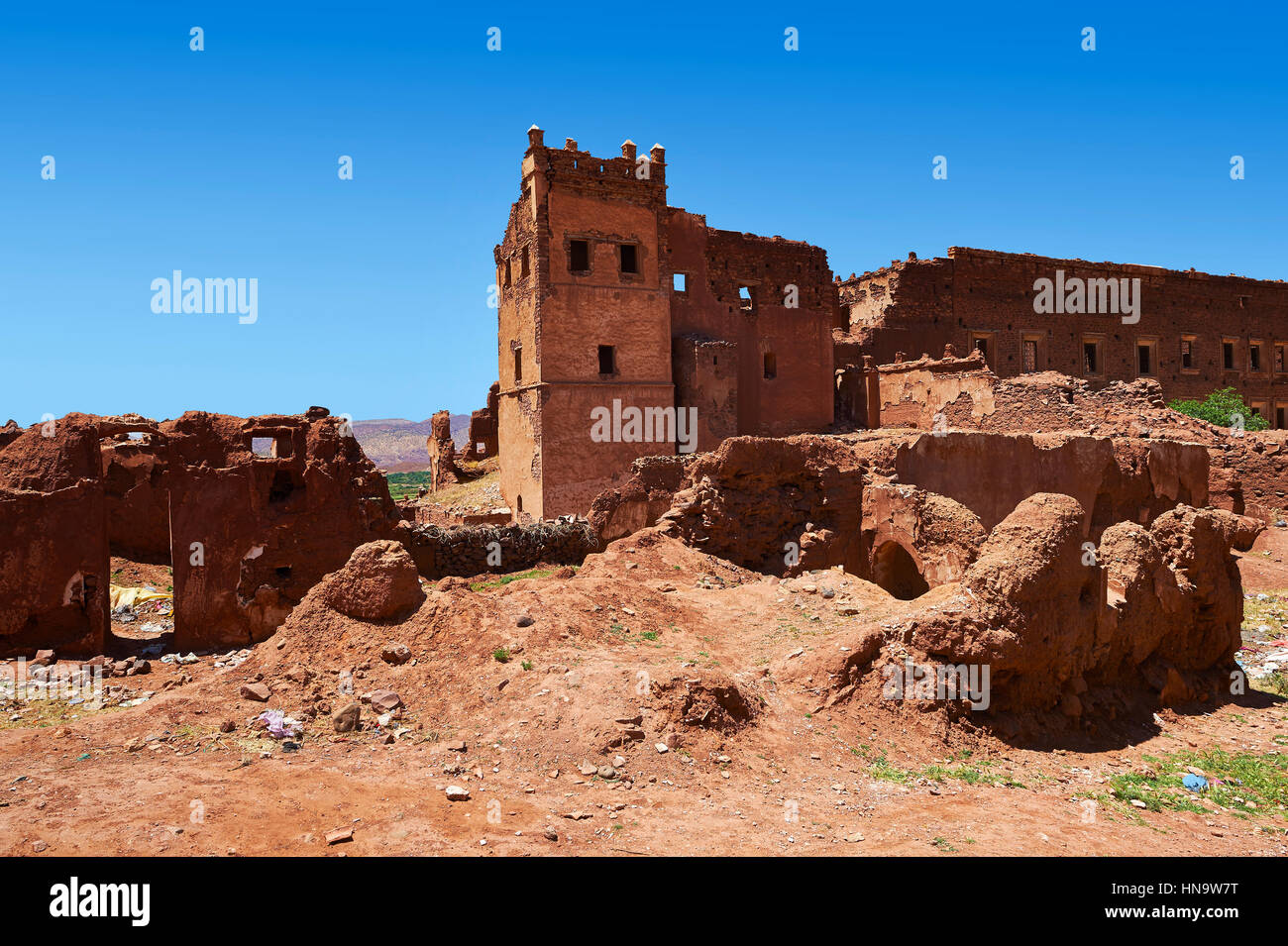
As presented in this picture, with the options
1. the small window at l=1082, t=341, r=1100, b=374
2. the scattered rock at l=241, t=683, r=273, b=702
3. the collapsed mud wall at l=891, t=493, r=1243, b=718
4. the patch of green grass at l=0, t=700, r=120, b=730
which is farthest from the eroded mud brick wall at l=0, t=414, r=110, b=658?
the small window at l=1082, t=341, r=1100, b=374

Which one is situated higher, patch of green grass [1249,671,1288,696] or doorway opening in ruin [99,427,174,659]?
doorway opening in ruin [99,427,174,659]

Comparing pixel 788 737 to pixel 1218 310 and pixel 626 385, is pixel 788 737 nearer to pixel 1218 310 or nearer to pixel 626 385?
pixel 626 385

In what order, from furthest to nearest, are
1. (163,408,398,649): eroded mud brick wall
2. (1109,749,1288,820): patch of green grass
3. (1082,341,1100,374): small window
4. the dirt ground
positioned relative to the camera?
1. (1082,341,1100,374): small window
2. (163,408,398,649): eroded mud brick wall
3. (1109,749,1288,820): patch of green grass
4. the dirt ground

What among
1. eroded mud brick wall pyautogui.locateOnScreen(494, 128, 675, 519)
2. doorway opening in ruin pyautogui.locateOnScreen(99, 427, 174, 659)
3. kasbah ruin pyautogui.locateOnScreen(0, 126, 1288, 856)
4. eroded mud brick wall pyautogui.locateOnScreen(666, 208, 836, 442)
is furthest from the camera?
eroded mud brick wall pyautogui.locateOnScreen(666, 208, 836, 442)

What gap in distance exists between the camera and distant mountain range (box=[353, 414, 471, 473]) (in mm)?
144125

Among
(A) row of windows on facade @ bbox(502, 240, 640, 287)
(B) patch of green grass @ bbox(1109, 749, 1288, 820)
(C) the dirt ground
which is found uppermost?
(A) row of windows on facade @ bbox(502, 240, 640, 287)

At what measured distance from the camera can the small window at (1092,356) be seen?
116 ft

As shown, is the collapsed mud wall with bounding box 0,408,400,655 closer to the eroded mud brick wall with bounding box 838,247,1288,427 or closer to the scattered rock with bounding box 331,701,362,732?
the scattered rock with bounding box 331,701,362,732

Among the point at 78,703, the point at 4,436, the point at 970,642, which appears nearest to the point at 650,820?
the point at 970,642

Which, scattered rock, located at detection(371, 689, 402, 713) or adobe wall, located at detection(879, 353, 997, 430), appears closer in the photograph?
scattered rock, located at detection(371, 689, 402, 713)

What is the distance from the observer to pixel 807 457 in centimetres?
1520

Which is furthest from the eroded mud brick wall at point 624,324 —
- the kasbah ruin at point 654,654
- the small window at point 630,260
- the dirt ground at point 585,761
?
the dirt ground at point 585,761

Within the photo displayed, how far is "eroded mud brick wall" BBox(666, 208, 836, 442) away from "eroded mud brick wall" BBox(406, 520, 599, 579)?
33.8ft

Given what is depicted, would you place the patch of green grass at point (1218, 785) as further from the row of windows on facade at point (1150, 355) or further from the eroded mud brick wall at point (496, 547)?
the row of windows on facade at point (1150, 355)
